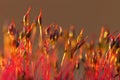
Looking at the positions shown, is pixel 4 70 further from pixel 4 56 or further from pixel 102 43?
pixel 102 43

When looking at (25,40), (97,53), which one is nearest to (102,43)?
(97,53)

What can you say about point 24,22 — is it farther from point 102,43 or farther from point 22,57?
point 102,43

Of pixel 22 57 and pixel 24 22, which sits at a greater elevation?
pixel 24 22

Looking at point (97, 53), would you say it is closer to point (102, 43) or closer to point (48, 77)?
point (102, 43)

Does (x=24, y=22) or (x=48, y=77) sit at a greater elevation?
(x=24, y=22)

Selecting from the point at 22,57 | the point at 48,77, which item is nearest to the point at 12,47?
the point at 22,57

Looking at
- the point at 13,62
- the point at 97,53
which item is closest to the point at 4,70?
the point at 13,62
